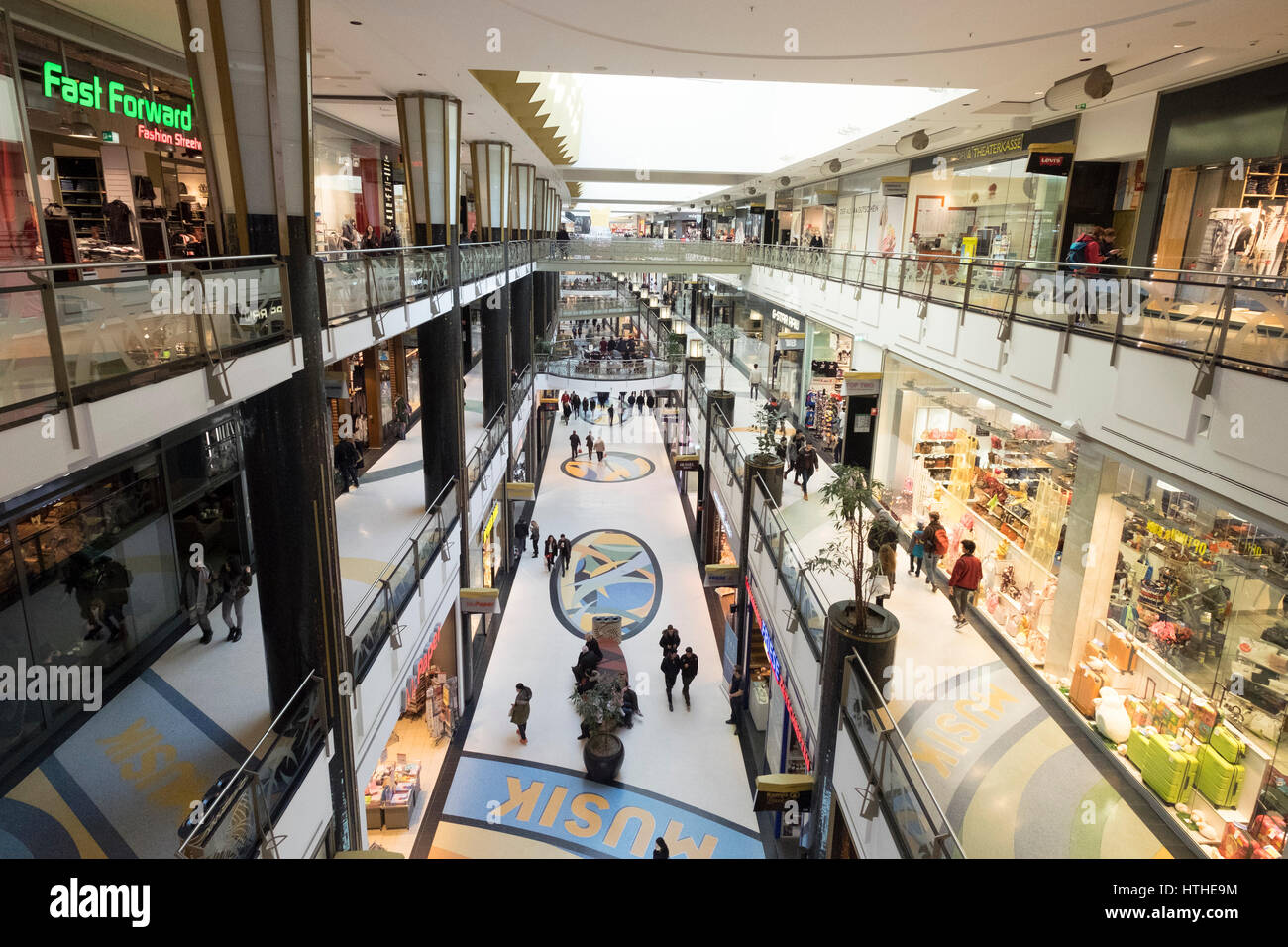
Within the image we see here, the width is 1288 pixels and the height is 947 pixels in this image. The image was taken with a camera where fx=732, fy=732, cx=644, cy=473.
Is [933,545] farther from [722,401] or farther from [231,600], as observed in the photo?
[231,600]

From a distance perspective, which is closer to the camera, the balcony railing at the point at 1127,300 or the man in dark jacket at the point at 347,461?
the balcony railing at the point at 1127,300

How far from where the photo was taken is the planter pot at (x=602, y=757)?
11.9m

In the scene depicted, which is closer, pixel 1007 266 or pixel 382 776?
pixel 1007 266

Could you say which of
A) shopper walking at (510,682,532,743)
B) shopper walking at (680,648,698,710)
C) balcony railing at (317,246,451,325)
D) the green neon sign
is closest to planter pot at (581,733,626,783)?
shopper walking at (510,682,532,743)

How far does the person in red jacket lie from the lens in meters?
9.41

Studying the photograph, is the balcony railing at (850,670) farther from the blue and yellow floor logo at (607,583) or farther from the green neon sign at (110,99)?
the green neon sign at (110,99)

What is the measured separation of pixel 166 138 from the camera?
31.6 ft

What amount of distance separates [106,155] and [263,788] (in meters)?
7.43

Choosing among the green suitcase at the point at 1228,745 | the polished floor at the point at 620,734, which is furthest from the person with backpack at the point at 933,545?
the polished floor at the point at 620,734

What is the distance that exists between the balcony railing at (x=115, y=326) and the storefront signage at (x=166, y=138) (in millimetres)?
5440

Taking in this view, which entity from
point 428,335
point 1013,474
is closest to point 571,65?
point 428,335
